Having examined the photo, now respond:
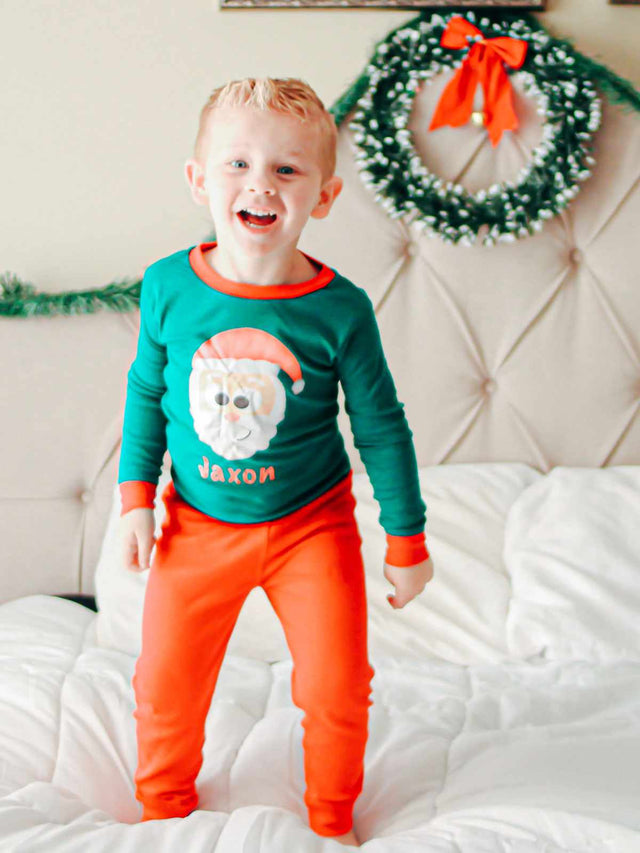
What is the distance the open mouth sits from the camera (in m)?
0.82

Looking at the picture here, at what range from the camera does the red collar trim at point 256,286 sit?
85cm

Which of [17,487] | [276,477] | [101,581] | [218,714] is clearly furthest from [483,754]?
[17,487]

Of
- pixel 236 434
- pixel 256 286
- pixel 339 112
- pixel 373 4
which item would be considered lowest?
pixel 236 434

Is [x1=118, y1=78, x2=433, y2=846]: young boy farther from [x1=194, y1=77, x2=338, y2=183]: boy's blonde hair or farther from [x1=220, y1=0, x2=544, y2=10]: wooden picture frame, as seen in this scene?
[x1=220, y1=0, x2=544, y2=10]: wooden picture frame

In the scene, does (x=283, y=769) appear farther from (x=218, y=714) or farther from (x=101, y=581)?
(x=101, y=581)

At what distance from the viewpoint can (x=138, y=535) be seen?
36.6 inches

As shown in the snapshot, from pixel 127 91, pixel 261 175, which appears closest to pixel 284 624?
pixel 261 175

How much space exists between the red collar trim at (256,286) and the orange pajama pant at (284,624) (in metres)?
0.23

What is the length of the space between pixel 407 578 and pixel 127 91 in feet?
3.50

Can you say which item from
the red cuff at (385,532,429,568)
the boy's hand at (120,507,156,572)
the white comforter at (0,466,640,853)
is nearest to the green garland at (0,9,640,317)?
the white comforter at (0,466,640,853)

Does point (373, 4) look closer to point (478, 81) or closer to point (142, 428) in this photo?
point (478, 81)

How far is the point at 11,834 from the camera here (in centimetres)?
80

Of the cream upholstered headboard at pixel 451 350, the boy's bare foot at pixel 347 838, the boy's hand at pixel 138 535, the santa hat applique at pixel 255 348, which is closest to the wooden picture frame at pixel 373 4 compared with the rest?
the cream upholstered headboard at pixel 451 350

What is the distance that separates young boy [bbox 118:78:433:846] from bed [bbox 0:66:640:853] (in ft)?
0.42
